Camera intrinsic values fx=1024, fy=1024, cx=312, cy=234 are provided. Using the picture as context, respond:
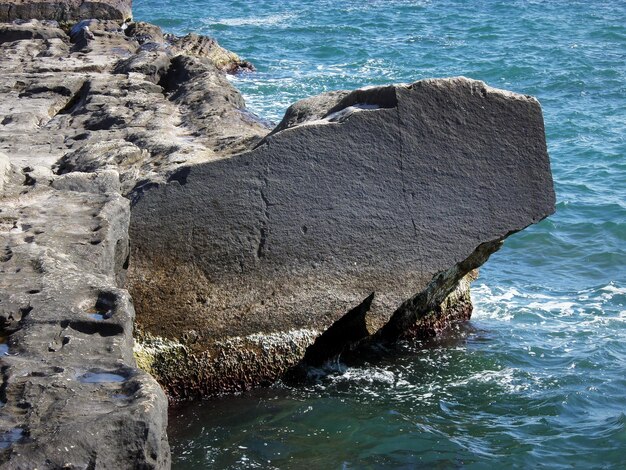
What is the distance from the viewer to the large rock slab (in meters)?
5.61

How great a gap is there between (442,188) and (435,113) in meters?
0.43

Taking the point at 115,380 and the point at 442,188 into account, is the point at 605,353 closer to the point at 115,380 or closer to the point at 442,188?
the point at 442,188

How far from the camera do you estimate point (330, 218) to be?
5770 mm

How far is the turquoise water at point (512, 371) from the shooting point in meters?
5.25

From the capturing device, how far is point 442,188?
587 centimetres

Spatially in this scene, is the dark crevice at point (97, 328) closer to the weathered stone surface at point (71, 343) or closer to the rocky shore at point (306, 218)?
the weathered stone surface at point (71, 343)

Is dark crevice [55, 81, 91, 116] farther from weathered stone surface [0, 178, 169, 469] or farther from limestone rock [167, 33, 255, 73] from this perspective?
limestone rock [167, 33, 255, 73]

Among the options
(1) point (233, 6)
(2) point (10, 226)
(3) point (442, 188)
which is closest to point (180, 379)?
(2) point (10, 226)

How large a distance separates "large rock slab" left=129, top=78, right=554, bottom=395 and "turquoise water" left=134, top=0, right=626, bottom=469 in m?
0.42

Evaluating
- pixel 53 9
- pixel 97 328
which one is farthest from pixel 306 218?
pixel 53 9

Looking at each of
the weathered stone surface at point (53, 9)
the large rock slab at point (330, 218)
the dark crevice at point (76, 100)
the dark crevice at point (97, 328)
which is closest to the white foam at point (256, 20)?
the weathered stone surface at point (53, 9)

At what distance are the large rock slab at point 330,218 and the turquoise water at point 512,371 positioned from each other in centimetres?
42

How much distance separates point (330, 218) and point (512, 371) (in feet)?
5.39

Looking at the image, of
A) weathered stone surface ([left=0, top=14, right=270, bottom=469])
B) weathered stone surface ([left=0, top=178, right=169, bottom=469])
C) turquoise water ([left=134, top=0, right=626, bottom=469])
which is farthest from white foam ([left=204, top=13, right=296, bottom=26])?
weathered stone surface ([left=0, top=178, right=169, bottom=469])
